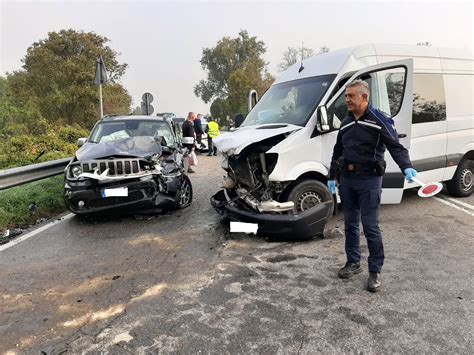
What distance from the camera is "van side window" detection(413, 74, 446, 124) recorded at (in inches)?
253

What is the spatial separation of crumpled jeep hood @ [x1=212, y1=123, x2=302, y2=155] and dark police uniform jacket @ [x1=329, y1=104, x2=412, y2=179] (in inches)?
61.0

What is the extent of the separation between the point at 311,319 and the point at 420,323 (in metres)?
0.84

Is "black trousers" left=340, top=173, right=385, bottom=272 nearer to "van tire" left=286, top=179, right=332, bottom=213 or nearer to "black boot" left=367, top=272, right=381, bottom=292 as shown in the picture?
"black boot" left=367, top=272, right=381, bottom=292

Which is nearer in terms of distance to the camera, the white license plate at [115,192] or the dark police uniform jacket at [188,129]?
the white license plate at [115,192]

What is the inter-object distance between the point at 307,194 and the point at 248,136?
1109 mm

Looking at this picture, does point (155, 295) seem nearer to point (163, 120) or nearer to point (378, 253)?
point (378, 253)

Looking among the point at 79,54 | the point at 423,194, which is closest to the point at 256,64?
the point at 79,54

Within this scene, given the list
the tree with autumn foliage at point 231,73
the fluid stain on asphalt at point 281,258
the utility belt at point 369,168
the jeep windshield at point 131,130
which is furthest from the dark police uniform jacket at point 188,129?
the tree with autumn foliage at point 231,73

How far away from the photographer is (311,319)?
322 centimetres

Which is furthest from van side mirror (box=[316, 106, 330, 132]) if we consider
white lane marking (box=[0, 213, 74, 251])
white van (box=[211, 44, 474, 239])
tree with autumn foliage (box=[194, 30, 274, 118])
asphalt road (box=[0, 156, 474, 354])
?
tree with autumn foliage (box=[194, 30, 274, 118])

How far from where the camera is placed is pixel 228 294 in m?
3.69

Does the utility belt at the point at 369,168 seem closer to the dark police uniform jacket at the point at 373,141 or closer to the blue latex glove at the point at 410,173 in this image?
the dark police uniform jacket at the point at 373,141

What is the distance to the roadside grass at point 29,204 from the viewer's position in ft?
21.1

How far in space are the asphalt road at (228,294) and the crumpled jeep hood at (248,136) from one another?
1.21m
